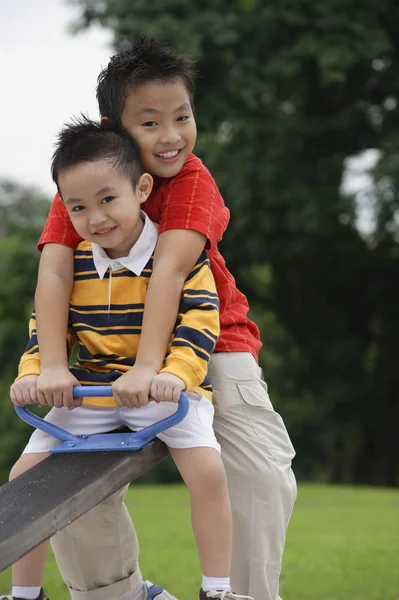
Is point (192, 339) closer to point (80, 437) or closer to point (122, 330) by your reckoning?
point (122, 330)

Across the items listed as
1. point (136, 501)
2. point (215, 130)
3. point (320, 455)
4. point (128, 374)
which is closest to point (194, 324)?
point (128, 374)

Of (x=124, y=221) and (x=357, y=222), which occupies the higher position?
(x=357, y=222)

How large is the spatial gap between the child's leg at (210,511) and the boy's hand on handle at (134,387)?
0.78 feet

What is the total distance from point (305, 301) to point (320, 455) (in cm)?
558

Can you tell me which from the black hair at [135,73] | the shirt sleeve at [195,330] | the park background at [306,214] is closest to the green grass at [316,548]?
the park background at [306,214]

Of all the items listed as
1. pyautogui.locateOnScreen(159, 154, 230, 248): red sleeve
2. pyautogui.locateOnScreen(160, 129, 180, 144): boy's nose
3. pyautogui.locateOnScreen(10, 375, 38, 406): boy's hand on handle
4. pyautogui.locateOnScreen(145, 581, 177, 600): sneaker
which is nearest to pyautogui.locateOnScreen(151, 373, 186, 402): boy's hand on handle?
pyautogui.locateOnScreen(10, 375, 38, 406): boy's hand on handle

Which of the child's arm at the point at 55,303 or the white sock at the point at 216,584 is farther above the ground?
the child's arm at the point at 55,303

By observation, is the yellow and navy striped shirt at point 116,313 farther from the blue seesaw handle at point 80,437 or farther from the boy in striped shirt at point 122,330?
the blue seesaw handle at point 80,437

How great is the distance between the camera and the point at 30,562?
3.03 meters

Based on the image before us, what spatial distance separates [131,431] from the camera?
3.06 m

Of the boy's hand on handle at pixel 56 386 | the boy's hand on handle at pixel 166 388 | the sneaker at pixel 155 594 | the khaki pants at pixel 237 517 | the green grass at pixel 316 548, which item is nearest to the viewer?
the boy's hand on handle at pixel 166 388

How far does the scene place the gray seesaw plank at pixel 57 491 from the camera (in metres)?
2.50

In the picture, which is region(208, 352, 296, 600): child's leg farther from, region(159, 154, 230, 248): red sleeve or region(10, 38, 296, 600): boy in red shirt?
region(159, 154, 230, 248): red sleeve

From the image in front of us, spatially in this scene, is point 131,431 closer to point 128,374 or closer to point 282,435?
point 128,374
